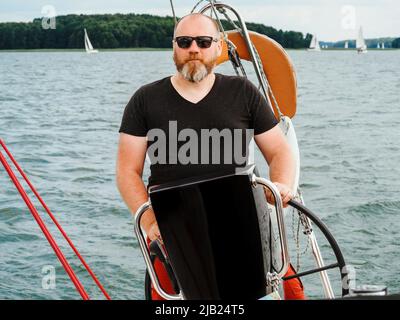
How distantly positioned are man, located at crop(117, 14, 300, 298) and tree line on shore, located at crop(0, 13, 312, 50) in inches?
916

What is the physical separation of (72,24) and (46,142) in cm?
2785

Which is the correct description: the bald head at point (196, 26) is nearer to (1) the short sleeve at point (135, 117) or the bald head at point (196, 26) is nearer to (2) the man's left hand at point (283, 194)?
(1) the short sleeve at point (135, 117)

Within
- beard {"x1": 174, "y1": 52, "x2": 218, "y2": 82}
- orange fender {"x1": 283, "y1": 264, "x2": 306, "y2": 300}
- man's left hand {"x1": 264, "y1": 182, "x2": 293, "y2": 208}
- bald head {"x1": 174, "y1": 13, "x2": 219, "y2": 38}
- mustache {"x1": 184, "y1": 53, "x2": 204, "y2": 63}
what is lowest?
orange fender {"x1": 283, "y1": 264, "x2": 306, "y2": 300}

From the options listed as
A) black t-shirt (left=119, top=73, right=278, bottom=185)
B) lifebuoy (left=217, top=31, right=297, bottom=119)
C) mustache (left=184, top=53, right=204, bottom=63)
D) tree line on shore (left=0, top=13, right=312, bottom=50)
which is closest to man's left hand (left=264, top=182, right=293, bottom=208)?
black t-shirt (left=119, top=73, right=278, bottom=185)

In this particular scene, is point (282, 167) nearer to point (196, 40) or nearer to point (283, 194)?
point (283, 194)

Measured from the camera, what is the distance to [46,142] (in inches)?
663

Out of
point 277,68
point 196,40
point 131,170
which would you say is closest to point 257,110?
point 196,40

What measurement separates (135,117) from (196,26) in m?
0.31

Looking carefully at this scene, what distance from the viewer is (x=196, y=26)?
7.63 ft

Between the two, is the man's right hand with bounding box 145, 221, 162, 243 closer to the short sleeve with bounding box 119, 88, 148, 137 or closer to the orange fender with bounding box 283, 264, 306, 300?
the short sleeve with bounding box 119, 88, 148, 137

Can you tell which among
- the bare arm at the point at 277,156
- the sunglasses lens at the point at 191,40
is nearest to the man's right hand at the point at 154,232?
the bare arm at the point at 277,156

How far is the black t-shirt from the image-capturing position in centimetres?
227

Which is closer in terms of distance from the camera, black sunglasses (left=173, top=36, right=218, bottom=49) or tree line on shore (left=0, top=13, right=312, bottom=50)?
black sunglasses (left=173, top=36, right=218, bottom=49)
